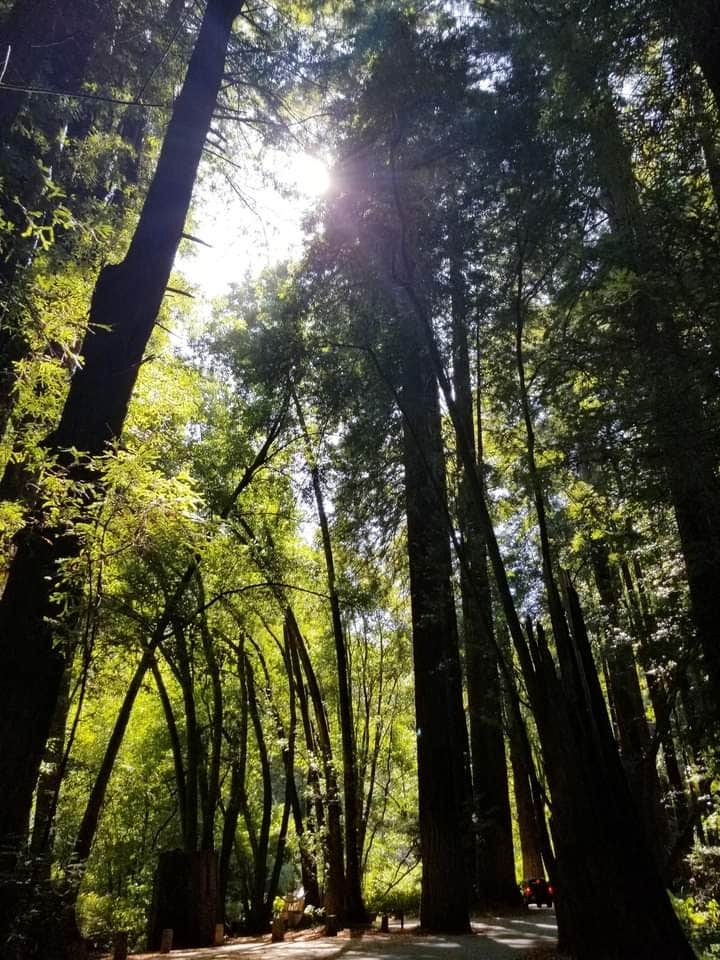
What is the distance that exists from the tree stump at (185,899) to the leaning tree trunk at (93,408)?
17.9 ft

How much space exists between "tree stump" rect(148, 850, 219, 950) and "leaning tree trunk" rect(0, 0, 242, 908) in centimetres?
544

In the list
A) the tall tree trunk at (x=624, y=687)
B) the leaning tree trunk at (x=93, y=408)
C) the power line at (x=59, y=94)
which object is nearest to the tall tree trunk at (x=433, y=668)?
the tall tree trunk at (x=624, y=687)

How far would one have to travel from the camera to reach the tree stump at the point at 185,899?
751cm

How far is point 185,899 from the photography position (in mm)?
7586

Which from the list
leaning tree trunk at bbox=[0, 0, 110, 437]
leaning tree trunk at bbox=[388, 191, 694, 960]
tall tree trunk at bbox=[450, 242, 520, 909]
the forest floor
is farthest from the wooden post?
leaning tree trunk at bbox=[0, 0, 110, 437]

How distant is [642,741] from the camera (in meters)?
7.53

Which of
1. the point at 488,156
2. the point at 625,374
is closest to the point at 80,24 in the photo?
the point at 488,156

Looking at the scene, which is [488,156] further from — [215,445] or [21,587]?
[215,445]

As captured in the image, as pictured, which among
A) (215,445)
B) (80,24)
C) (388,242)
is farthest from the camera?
(215,445)

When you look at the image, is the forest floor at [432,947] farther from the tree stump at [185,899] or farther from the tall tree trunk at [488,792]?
the tree stump at [185,899]

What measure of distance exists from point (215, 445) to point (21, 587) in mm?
5014

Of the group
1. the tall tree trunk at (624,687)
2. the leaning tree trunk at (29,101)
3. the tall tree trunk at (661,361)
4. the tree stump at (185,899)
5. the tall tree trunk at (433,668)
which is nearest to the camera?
the tall tree trunk at (661,361)

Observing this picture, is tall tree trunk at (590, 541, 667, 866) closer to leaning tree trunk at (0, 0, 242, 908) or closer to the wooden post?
leaning tree trunk at (0, 0, 242, 908)

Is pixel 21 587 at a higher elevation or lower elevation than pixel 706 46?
lower
